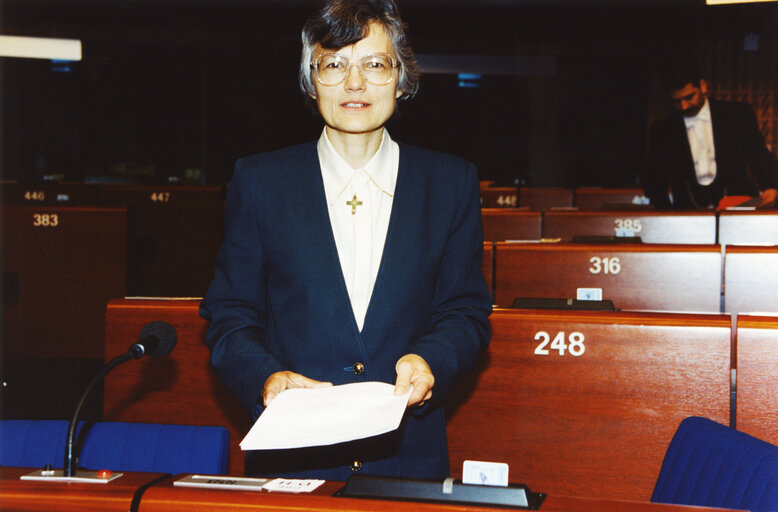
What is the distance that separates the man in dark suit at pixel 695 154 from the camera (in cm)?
518


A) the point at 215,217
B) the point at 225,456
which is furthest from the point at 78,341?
Answer: the point at 225,456

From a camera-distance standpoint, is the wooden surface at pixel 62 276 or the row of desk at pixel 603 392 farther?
the wooden surface at pixel 62 276

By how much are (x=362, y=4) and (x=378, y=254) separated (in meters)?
0.44

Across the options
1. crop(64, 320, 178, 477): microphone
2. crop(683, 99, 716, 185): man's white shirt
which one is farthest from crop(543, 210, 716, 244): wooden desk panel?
crop(64, 320, 178, 477): microphone

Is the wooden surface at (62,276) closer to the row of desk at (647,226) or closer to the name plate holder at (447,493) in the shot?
the row of desk at (647,226)

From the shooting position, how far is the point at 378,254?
1369mm

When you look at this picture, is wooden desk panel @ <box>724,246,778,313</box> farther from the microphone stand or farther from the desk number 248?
the microphone stand

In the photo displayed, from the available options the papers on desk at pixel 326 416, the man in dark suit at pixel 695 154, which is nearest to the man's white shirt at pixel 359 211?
the papers on desk at pixel 326 416

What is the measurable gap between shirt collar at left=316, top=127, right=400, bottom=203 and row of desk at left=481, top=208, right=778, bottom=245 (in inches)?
84.0

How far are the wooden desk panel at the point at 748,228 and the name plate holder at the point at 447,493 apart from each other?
302 cm

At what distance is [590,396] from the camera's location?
2145mm

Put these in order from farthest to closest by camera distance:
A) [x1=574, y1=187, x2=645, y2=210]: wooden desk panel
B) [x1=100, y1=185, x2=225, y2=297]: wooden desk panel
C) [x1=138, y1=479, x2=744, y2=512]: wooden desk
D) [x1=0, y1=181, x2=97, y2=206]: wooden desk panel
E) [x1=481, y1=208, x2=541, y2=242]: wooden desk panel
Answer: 1. [x1=0, y1=181, x2=97, y2=206]: wooden desk panel
2. [x1=100, y1=185, x2=225, y2=297]: wooden desk panel
3. [x1=574, y1=187, x2=645, y2=210]: wooden desk panel
4. [x1=481, y1=208, x2=541, y2=242]: wooden desk panel
5. [x1=138, y1=479, x2=744, y2=512]: wooden desk

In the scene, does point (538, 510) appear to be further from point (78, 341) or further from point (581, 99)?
point (581, 99)

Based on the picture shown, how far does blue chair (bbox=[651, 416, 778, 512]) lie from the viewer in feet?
3.78
